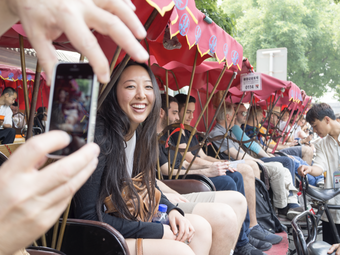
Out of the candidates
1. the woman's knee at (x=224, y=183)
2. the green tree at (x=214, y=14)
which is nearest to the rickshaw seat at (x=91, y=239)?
the woman's knee at (x=224, y=183)

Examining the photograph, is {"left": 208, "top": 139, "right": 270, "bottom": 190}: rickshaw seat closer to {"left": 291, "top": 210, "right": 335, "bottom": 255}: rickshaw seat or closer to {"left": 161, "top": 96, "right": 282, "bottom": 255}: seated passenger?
{"left": 161, "top": 96, "right": 282, "bottom": 255}: seated passenger

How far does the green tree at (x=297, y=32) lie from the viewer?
1752 cm

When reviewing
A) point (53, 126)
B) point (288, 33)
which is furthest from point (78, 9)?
point (288, 33)

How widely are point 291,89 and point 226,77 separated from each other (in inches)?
68.5

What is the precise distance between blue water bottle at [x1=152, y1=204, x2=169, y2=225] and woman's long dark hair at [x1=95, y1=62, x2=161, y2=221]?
0.41 feet

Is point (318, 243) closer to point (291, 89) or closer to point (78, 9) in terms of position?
point (78, 9)

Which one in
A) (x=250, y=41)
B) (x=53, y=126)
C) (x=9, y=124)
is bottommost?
(x=9, y=124)

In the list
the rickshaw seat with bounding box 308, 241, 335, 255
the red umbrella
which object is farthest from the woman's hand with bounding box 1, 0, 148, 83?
the rickshaw seat with bounding box 308, 241, 335, 255

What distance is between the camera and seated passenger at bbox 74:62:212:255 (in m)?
1.61

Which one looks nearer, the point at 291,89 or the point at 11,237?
the point at 11,237

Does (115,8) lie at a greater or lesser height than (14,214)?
greater

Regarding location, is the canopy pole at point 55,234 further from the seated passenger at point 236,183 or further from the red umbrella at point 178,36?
the seated passenger at point 236,183

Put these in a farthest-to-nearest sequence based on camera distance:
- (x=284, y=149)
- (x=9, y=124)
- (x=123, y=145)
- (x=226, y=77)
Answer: (x=284, y=149), (x=9, y=124), (x=226, y=77), (x=123, y=145)

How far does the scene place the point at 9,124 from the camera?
6.78 metres
